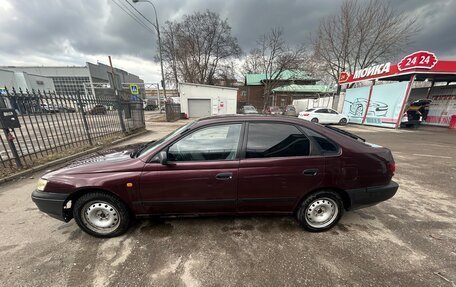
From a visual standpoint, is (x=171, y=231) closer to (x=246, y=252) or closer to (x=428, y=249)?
(x=246, y=252)

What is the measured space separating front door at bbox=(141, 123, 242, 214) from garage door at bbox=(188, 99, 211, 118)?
1906 cm

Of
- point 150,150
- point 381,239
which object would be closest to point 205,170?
point 150,150

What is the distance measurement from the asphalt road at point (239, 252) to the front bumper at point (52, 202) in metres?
0.43

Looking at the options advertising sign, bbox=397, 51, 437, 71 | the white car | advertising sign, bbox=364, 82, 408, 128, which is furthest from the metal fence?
advertising sign, bbox=364, 82, 408, 128

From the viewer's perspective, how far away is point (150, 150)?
2344 mm

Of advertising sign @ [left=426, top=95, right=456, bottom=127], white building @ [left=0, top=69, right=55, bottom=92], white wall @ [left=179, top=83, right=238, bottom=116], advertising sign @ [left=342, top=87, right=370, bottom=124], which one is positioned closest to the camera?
advertising sign @ [left=426, top=95, right=456, bottom=127]

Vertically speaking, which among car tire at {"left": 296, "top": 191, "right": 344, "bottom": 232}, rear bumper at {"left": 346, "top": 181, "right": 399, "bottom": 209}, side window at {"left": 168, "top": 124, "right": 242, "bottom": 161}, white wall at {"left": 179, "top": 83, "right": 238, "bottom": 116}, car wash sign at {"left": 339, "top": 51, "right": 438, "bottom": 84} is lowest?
car tire at {"left": 296, "top": 191, "right": 344, "bottom": 232}

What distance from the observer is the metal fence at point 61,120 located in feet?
15.4

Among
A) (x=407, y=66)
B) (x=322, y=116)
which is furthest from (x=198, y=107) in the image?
(x=407, y=66)

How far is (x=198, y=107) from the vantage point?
2100cm

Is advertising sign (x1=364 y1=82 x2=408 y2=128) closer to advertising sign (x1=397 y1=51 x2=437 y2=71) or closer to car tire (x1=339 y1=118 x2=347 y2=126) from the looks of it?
advertising sign (x1=397 y1=51 x2=437 y2=71)

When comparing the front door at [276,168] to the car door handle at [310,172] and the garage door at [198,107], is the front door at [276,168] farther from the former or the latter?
the garage door at [198,107]

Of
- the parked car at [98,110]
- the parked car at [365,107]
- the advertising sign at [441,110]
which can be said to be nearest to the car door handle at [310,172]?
the parked car at [98,110]

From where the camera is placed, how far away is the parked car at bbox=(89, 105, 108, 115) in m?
7.59
